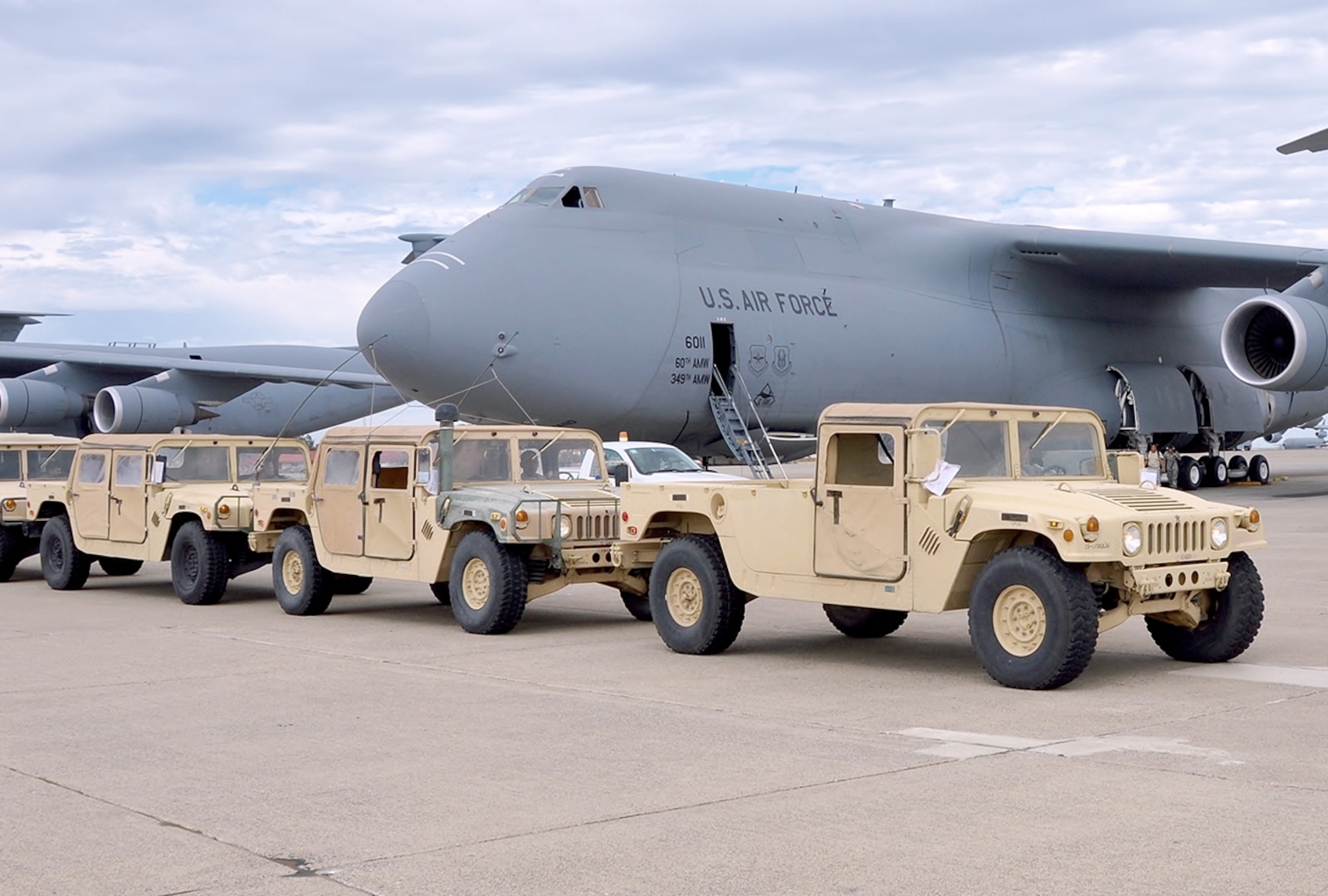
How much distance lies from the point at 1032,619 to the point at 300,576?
22.3ft

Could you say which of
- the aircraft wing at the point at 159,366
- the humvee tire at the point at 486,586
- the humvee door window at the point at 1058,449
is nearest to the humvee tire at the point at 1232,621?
the humvee door window at the point at 1058,449

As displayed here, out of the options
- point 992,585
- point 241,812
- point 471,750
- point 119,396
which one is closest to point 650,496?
point 992,585

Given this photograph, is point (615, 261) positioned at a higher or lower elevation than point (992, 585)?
higher

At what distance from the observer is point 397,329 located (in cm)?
1839

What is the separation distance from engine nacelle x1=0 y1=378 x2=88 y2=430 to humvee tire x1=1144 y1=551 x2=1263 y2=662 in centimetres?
2856

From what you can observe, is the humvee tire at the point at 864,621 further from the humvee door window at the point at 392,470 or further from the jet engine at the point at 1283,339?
the jet engine at the point at 1283,339

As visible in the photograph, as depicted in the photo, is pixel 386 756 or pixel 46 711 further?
pixel 46 711

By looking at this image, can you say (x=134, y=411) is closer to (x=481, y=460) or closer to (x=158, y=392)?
(x=158, y=392)

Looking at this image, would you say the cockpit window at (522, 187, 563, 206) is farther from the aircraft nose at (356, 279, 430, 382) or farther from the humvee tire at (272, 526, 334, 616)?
the humvee tire at (272, 526, 334, 616)

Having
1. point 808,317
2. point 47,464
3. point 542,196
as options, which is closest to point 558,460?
point 47,464

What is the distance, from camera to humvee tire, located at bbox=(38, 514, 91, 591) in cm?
1545

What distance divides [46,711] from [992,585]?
498 cm

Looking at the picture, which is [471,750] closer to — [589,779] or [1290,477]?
[589,779]

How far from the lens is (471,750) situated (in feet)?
21.9
